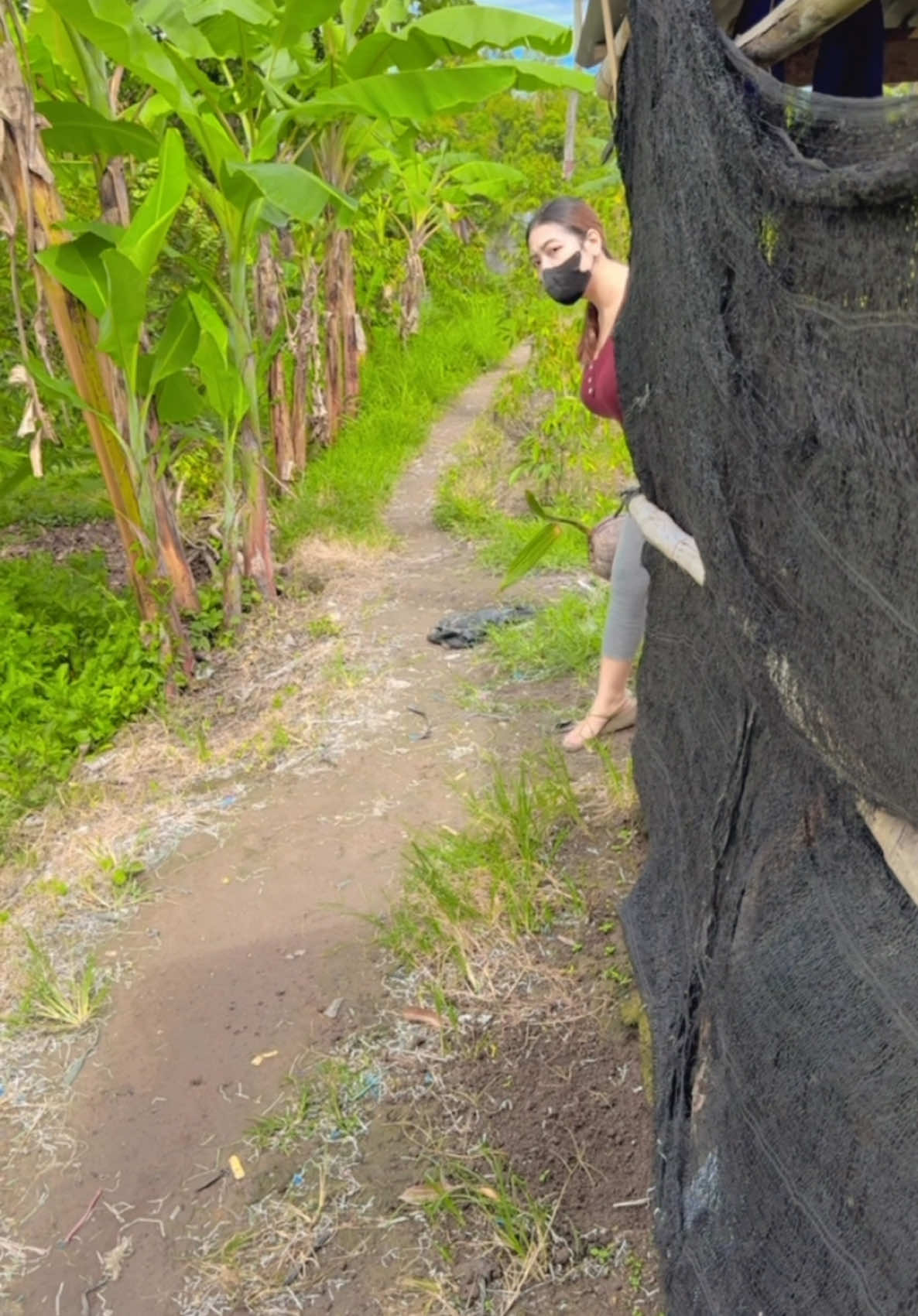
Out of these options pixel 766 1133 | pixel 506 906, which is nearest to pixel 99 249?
pixel 506 906

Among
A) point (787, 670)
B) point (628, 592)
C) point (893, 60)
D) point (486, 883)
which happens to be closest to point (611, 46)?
point (893, 60)

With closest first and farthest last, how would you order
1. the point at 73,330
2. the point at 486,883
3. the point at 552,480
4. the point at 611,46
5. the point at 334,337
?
1. the point at 611,46
2. the point at 486,883
3. the point at 73,330
4. the point at 552,480
5. the point at 334,337

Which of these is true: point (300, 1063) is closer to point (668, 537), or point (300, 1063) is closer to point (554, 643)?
point (668, 537)

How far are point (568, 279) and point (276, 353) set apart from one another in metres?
2.76

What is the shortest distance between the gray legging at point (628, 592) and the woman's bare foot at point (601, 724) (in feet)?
1.11

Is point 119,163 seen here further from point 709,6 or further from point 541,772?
point 709,6

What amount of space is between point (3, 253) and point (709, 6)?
15.2 ft

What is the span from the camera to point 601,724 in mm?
3189

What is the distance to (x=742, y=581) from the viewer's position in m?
1.25

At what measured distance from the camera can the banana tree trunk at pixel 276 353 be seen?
5.14 meters

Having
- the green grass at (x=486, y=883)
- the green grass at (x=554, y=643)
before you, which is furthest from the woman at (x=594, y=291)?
the green grass at (x=554, y=643)

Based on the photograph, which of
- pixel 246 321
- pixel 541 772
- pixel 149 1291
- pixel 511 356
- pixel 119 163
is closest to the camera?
pixel 149 1291

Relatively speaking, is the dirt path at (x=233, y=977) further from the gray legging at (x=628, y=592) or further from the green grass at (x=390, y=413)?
the green grass at (x=390, y=413)

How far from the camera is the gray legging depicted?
2.69 m
